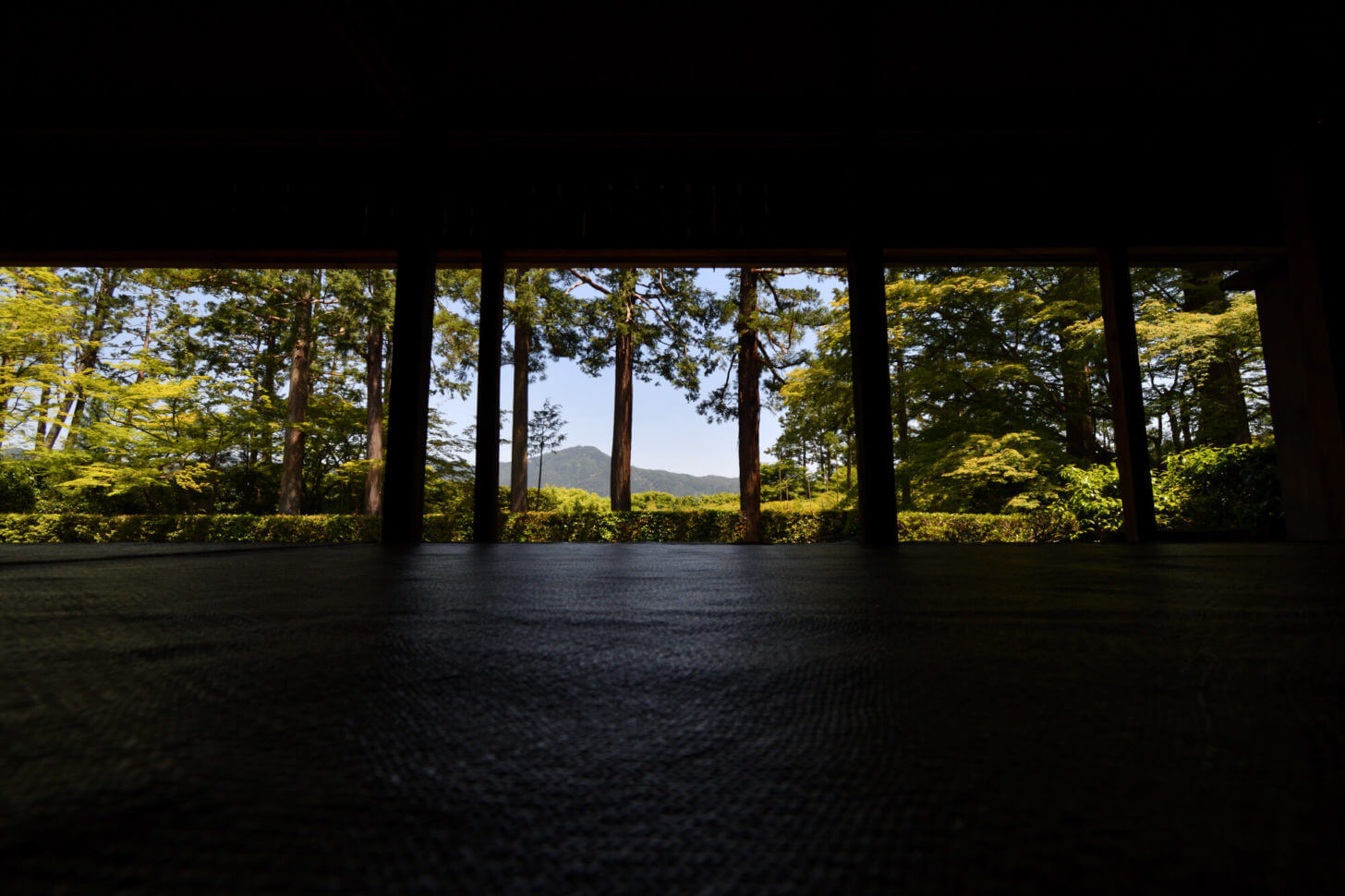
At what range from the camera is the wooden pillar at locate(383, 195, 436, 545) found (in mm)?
3080

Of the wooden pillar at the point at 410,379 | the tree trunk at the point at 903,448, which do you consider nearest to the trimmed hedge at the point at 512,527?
the tree trunk at the point at 903,448

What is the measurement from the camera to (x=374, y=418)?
10672mm

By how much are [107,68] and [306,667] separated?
445 centimetres

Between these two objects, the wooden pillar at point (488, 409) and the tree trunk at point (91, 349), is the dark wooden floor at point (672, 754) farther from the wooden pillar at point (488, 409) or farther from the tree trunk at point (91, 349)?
the tree trunk at point (91, 349)

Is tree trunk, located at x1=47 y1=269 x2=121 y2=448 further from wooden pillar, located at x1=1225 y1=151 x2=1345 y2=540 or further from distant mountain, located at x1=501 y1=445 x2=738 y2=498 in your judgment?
distant mountain, located at x1=501 y1=445 x2=738 y2=498

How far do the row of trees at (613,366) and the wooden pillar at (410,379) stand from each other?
→ 19.8 ft

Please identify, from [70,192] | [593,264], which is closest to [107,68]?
[70,192]

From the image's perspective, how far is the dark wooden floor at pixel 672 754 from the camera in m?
0.17

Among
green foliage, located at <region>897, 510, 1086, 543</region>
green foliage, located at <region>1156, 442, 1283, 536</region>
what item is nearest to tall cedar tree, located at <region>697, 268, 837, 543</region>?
green foliage, located at <region>897, 510, 1086, 543</region>

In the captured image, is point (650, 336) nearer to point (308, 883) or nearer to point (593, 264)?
point (593, 264)

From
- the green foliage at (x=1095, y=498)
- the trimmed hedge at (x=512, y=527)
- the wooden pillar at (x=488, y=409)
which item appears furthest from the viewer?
the trimmed hedge at (x=512, y=527)

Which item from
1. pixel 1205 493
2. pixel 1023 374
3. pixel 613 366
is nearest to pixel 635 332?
pixel 613 366

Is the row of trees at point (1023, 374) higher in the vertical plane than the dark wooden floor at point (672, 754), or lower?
higher

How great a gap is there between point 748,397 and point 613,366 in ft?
9.66
